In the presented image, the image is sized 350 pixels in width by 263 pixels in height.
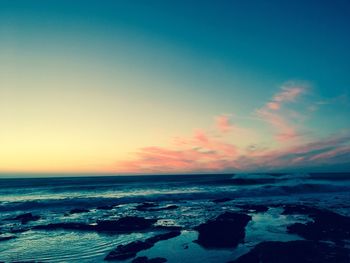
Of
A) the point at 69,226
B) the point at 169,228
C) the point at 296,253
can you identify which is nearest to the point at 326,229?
the point at 296,253

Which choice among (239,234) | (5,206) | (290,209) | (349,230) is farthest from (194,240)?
(5,206)

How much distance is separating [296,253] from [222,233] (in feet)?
12.4

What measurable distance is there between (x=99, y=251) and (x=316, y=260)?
7.79 meters

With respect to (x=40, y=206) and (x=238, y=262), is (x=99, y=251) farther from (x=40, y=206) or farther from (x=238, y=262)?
(x=40, y=206)

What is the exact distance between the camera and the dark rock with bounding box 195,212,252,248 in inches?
476

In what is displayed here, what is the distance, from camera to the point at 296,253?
33.6ft

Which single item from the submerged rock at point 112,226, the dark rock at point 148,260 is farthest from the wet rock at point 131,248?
the submerged rock at point 112,226

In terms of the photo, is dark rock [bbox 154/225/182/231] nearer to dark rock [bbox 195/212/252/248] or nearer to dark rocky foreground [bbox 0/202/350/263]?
dark rocky foreground [bbox 0/202/350/263]

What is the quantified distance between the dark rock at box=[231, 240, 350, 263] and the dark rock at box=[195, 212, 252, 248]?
4.85 feet

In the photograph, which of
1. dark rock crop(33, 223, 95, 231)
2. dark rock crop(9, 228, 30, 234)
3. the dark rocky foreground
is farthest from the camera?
dark rock crop(33, 223, 95, 231)

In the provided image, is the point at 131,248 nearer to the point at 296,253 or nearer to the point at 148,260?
the point at 148,260

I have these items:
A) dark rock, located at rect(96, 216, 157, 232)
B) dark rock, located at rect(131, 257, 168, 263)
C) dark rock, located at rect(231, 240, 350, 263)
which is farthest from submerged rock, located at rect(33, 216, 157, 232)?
dark rock, located at rect(231, 240, 350, 263)

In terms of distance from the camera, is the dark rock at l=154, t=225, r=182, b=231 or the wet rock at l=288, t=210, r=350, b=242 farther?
the dark rock at l=154, t=225, r=182, b=231

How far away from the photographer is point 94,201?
30.7 meters
